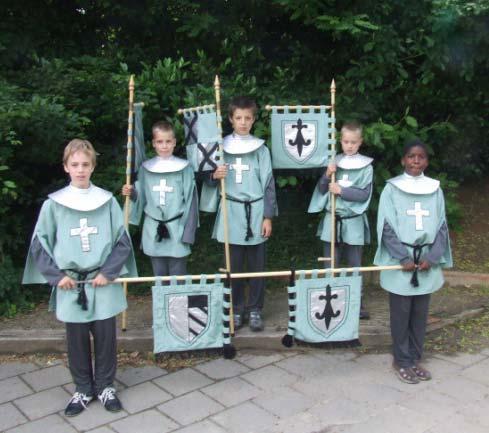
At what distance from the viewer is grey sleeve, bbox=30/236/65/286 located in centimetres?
336

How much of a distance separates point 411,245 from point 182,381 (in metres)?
1.73

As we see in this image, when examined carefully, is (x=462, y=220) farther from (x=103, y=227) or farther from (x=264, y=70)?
(x=103, y=227)

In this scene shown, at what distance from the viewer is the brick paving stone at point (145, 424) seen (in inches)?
130

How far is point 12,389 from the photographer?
3.77 meters

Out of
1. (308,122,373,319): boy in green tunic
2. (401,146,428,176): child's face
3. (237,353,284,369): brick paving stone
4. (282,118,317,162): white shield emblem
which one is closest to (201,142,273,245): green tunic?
(282,118,317,162): white shield emblem

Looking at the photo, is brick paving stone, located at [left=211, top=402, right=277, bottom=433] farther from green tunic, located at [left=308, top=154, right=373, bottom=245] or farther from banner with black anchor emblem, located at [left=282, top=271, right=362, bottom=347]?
green tunic, located at [left=308, top=154, right=373, bottom=245]

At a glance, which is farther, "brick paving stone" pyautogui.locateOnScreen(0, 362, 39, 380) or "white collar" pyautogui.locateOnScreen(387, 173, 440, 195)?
"brick paving stone" pyautogui.locateOnScreen(0, 362, 39, 380)

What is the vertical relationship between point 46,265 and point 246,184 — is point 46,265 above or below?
below

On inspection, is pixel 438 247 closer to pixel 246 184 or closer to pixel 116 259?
pixel 246 184

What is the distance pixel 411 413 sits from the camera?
3.47 m

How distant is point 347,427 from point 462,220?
4.12 meters

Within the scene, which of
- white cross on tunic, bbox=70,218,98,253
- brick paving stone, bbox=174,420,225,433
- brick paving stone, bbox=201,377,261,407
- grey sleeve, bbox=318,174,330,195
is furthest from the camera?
grey sleeve, bbox=318,174,330,195

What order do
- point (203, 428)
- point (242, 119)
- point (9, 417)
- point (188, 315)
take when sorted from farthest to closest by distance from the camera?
point (242, 119) < point (188, 315) < point (9, 417) < point (203, 428)

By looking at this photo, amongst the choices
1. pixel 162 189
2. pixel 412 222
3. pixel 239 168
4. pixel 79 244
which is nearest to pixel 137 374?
pixel 79 244
